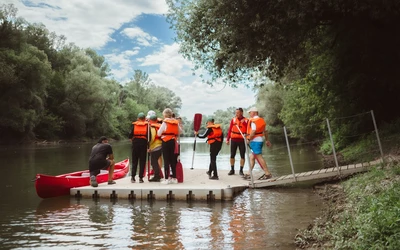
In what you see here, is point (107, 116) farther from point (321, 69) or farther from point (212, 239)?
point (212, 239)

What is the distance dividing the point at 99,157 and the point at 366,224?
731cm

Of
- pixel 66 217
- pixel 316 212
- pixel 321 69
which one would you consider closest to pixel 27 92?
pixel 321 69

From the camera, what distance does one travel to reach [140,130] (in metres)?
10.4

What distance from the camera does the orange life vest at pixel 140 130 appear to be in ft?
34.1

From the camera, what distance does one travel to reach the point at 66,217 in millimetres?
7652

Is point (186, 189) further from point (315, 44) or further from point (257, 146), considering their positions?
point (315, 44)

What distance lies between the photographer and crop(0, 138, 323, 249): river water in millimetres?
5797

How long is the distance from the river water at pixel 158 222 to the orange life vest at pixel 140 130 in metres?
1.92

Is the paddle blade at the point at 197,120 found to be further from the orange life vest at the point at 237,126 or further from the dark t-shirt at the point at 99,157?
the dark t-shirt at the point at 99,157

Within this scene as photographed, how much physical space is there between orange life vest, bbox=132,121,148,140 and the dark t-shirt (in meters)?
0.86

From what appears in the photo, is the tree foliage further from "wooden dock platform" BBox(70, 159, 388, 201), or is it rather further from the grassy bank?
the grassy bank

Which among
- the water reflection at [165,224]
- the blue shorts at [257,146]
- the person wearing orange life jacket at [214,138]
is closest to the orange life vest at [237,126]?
the person wearing orange life jacket at [214,138]

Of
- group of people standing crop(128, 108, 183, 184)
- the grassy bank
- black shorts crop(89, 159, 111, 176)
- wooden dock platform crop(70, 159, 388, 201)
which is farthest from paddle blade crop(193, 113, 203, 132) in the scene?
the grassy bank


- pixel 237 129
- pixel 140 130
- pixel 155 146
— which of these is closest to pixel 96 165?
pixel 140 130
